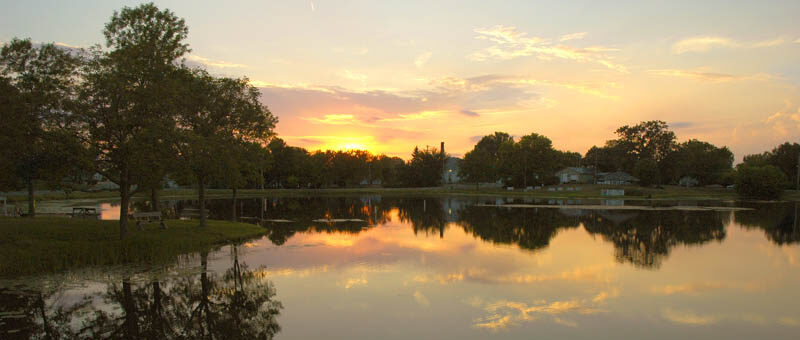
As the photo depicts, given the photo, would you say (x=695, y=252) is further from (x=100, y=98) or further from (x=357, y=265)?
(x=100, y=98)

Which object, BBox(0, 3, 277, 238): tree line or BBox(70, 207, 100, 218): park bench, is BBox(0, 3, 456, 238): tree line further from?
BBox(70, 207, 100, 218): park bench

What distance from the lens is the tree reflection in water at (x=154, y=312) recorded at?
12906mm

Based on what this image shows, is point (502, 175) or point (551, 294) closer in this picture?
point (551, 294)

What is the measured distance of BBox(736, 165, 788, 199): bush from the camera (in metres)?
91.3

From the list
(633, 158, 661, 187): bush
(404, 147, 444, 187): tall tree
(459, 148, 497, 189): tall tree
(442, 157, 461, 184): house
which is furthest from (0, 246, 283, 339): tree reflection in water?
(442, 157, 461, 184): house

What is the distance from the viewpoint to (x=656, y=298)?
16312mm

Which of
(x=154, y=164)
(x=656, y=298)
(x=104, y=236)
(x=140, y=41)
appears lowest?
(x=656, y=298)

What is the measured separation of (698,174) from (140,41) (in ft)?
504

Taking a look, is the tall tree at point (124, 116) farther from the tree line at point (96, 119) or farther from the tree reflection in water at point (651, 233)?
the tree reflection in water at point (651, 233)

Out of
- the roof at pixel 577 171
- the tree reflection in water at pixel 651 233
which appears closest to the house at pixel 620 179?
the roof at pixel 577 171

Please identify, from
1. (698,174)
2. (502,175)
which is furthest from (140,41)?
(698,174)

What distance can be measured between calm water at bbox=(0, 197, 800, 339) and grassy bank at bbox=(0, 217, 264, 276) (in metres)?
1.59

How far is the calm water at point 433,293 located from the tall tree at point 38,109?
5.59m

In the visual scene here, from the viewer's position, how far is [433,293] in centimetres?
1708
